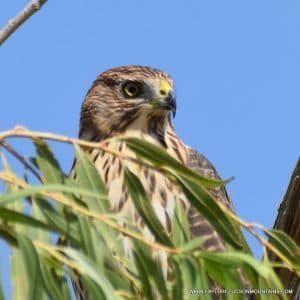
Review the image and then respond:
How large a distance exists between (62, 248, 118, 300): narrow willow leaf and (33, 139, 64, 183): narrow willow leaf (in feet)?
1.40

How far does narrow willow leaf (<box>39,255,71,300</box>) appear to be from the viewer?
10.6ft

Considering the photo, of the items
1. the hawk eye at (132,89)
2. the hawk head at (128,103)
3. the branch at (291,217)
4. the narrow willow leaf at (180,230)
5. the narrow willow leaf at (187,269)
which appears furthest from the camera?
the hawk eye at (132,89)

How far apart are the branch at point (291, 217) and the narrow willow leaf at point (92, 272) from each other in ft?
3.68

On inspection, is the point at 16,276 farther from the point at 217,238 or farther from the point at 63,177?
the point at 217,238

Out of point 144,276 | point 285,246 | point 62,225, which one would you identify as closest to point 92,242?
point 62,225

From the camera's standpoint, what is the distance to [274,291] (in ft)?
11.7

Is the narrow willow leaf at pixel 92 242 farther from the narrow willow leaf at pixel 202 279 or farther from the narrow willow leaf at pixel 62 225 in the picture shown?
the narrow willow leaf at pixel 202 279

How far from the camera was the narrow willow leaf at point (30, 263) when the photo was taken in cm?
312

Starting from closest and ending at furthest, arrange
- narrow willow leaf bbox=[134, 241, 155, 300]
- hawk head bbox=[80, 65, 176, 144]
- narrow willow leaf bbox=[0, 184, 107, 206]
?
narrow willow leaf bbox=[0, 184, 107, 206] < narrow willow leaf bbox=[134, 241, 155, 300] < hawk head bbox=[80, 65, 176, 144]

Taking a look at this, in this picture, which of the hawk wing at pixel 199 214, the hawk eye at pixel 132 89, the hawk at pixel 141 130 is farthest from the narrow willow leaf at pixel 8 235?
the hawk eye at pixel 132 89

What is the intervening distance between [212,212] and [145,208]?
210 mm

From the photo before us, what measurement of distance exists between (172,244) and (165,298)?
0.52ft

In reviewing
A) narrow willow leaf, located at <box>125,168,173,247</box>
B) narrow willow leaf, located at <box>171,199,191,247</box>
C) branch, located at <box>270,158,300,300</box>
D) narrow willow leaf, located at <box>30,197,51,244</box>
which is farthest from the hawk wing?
narrow willow leaf, located at <box>30,197,51,244</box>

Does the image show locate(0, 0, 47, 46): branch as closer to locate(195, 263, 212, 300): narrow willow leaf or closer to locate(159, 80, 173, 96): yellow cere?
locate(195, 263, 212, 300): narrow willow leaf
